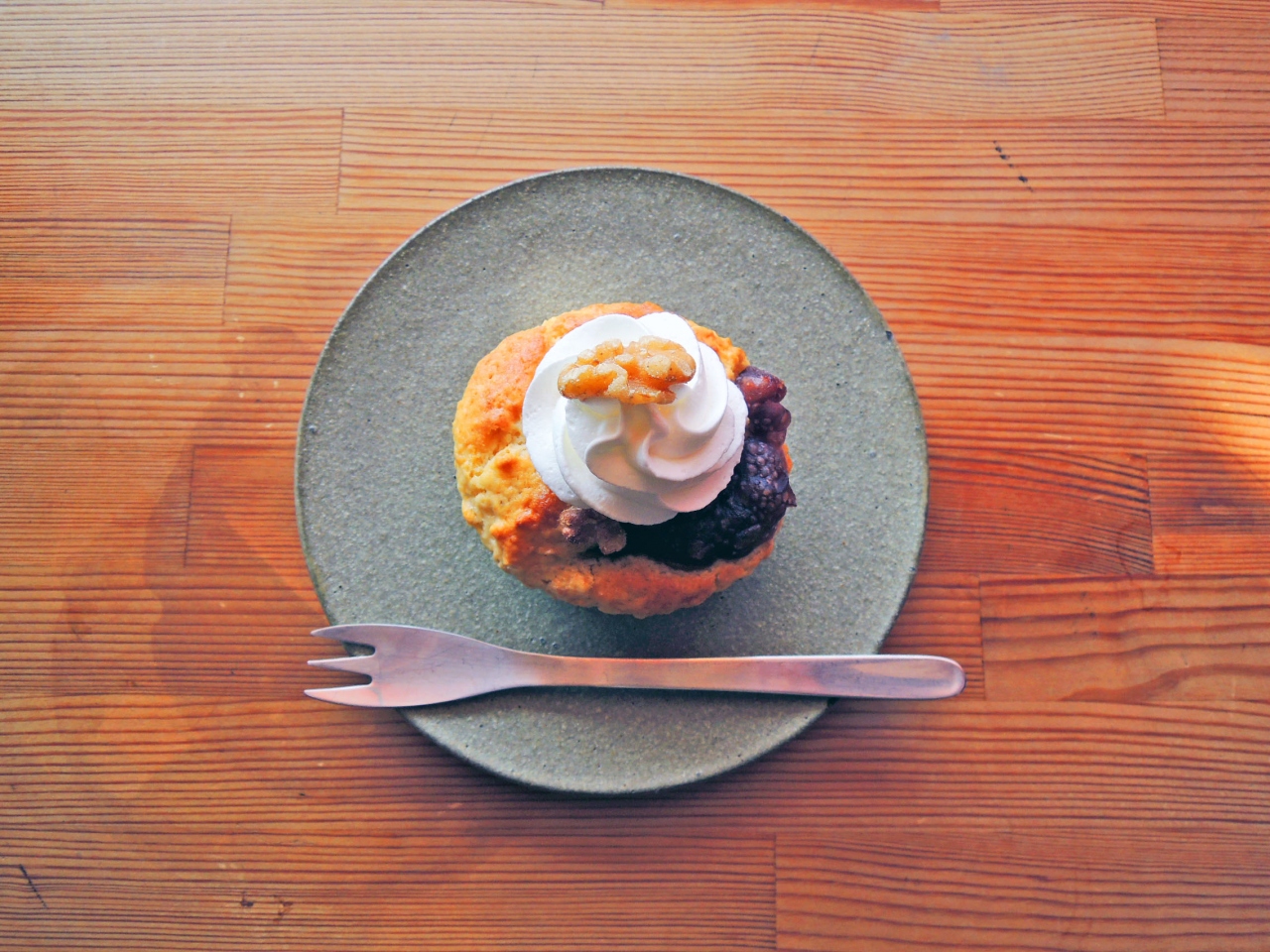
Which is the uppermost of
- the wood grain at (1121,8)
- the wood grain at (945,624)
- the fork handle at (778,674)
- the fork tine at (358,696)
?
the wood grain at (1121,8)

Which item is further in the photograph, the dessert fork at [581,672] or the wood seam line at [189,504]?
the wood seam line at [189,504]

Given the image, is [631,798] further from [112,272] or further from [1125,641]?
[112,272]

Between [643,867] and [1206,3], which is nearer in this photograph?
[643,867]

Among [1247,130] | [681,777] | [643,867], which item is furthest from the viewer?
[1247,130]

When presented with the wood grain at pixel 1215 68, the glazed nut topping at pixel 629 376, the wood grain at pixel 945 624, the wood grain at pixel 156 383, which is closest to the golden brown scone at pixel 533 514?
the glazed nut topping at pixel 629 376

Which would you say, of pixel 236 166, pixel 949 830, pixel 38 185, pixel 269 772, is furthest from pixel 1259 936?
pixel 38 185

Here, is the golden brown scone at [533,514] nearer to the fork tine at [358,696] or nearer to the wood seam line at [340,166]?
the fork tine at [358,696]

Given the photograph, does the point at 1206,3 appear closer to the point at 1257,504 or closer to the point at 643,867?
the point at 1257,504

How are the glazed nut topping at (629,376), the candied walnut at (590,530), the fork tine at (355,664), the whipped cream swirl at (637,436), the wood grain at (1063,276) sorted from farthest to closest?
the wood grain at (1063,276) < the fork tine at (355,664) < the candied walnut at (590,530) < the whipped cream swirl at (637,436) < the glazed nut topping at (629,376)
